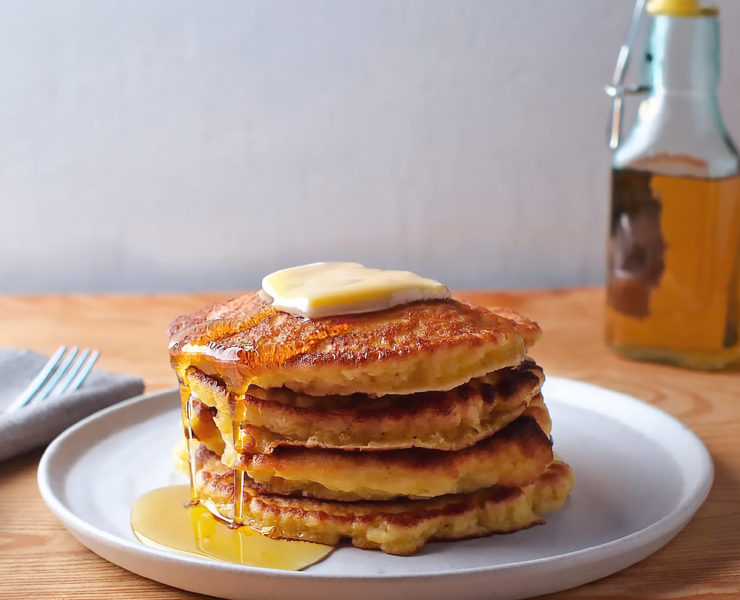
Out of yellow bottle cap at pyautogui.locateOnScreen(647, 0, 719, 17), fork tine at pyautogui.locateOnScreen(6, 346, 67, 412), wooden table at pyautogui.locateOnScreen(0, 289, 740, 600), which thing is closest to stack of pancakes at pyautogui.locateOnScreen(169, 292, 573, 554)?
wooden table at pyautogui.locateOnScreen(0, 289, 740, 600)

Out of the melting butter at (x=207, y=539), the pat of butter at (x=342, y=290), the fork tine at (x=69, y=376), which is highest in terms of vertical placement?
the pat of butter at (x=342, y=290)

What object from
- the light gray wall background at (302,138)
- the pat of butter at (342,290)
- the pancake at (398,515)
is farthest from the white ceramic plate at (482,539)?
the light gray wall background at (302,138)

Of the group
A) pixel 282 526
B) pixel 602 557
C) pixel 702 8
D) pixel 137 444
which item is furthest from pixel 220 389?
pixel 702 8

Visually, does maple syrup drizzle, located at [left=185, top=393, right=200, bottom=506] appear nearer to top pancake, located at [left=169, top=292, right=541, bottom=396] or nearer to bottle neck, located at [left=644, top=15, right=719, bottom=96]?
top pancake, located at [left=169, top=292, right=541, bottom=396]

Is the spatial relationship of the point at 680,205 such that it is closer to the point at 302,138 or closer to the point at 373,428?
the point at 373,428

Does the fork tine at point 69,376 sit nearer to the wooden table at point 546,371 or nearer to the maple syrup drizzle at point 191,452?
the wooden table at point 546,371

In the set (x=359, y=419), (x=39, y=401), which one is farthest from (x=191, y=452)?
(x=39, y=401)

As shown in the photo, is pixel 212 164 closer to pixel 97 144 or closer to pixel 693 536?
pixel 97 144
